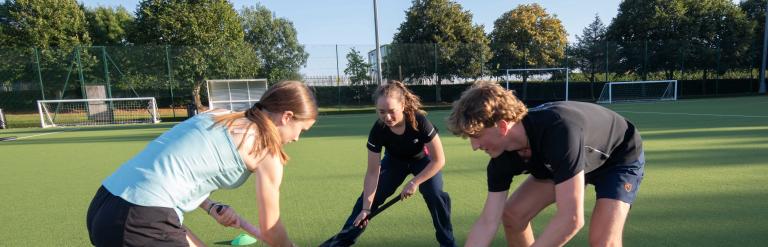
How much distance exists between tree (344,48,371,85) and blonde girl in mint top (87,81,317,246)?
773 inches

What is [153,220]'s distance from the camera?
5.23 feet

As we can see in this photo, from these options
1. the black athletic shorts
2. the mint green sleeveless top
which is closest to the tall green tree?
the mint green sleeveless top

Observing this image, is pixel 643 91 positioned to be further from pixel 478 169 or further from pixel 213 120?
pixel 213 120

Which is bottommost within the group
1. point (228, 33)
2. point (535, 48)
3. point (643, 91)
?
point (643, 91)

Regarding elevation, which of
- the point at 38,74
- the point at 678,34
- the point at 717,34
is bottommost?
the point at 38,74

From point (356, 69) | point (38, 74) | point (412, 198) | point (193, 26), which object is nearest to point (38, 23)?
point (38, 74)

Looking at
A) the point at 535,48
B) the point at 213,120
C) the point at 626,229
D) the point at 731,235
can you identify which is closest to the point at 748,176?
the point at 731,235

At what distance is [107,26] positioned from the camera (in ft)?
102

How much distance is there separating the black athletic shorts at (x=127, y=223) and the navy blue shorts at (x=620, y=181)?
1971 mm

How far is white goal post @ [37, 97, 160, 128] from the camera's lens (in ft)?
53.2

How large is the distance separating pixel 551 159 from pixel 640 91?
83.3 ft

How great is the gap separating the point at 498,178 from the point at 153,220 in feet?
5.08

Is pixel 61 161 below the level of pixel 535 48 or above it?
below

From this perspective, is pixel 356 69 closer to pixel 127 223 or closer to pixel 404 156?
pixel 404 156
